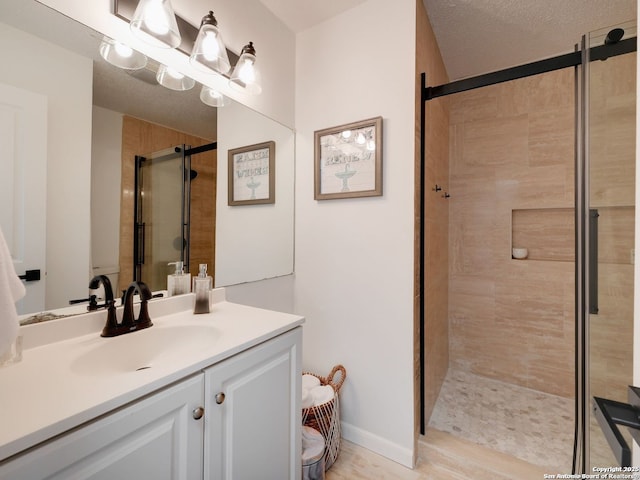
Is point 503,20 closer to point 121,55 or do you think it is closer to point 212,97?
point 212,97

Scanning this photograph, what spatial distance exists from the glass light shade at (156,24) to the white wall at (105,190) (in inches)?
12.6

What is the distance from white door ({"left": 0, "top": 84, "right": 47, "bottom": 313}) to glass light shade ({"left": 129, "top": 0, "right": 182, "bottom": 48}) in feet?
1.38

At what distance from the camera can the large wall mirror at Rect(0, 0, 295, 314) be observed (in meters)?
0.84

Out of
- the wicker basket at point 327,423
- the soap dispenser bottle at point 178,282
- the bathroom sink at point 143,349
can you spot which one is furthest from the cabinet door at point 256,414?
the soap dispenser bottle at point 178,282

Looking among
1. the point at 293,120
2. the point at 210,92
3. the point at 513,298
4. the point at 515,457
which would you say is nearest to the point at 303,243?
the point at 293,120

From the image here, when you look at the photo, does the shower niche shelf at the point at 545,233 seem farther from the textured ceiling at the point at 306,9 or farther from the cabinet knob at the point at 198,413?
the cabinet knob at the point at 198,413

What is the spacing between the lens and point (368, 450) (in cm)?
154

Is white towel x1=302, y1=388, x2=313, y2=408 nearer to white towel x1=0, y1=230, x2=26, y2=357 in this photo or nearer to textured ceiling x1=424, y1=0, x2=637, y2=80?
white towel x1=0, y1=230, x2=26, y2=357

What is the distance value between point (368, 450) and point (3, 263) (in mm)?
1739

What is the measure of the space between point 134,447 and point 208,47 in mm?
1415

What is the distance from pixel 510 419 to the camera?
5.92ft

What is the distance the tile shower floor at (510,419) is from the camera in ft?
5.00

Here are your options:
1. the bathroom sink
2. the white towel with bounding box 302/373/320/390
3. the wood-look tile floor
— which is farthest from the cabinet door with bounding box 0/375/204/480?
the wood-look tile floor

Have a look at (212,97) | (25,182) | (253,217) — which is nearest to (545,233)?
(253,217)
